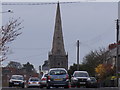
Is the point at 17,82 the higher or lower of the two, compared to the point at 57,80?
lower

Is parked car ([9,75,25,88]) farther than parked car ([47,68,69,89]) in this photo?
Yes

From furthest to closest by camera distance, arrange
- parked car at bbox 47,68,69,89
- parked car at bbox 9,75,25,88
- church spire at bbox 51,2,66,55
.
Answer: church spire at bbox 51,2,66,55
parked car at bbox 9,75,25,88
parked car at bbox 47,68,69,89

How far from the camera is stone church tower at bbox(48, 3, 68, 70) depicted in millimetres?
143325

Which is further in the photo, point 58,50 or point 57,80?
point 58,50

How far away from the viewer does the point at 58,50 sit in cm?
14588

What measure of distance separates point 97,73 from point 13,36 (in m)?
64.3

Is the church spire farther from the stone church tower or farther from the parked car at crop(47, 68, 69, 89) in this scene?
the parked car at crop(47, 68, 69, 89)

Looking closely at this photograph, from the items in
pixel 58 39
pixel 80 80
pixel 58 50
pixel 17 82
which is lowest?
pixel 17 82

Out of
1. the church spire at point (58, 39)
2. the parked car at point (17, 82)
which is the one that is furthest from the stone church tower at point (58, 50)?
the parked car at point (17, 82)

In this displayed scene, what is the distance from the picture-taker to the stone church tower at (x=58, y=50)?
14332 centimetres

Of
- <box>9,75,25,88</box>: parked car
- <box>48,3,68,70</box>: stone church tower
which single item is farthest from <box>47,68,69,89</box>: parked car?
<box>48,3,68,70</box>: stone church tower

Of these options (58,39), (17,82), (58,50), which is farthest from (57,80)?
(58,50)

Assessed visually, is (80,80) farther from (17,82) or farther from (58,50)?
(58,50)

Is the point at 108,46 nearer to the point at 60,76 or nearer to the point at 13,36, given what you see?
the point at 60,76
